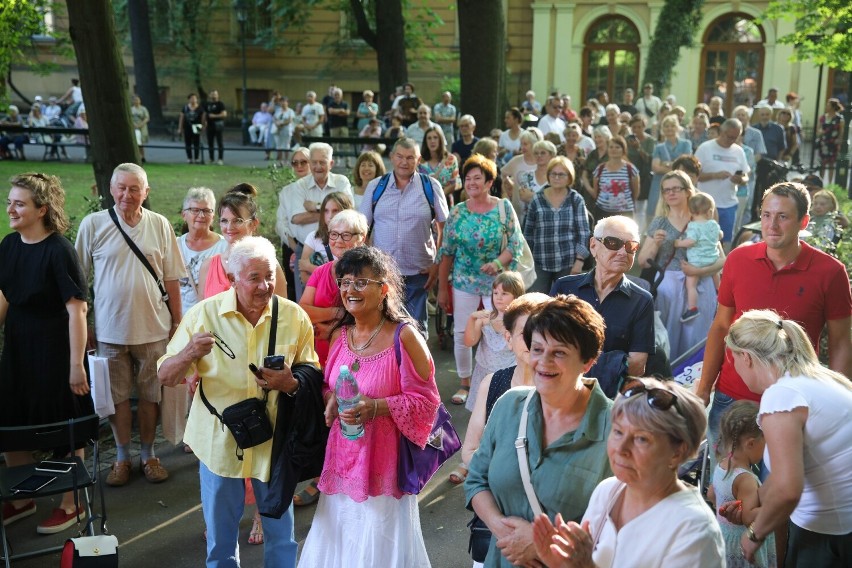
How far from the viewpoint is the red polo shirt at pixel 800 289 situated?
15.8 ft

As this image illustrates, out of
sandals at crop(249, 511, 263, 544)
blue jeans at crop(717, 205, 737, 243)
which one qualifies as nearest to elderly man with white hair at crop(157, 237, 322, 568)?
sandals at crop(249, 511, 263, 544)

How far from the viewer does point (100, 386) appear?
5.34m

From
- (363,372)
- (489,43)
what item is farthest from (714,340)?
(489,43)

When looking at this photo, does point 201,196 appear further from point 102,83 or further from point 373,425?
point 102,83

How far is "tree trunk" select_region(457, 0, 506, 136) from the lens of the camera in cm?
1497

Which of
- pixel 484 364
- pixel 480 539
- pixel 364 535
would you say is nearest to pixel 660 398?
pixel 480 539

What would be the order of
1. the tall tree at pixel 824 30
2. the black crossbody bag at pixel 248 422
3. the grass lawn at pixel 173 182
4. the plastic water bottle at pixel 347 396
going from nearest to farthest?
the plastic water bottle at pixel 347 396 → the black crossbody bag at pixel 248 422 → the grass lawn at pixel 173 182 → the tall tree at pixel 824 30

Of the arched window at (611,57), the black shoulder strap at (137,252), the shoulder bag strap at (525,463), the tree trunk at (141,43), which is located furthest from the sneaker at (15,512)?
the arched window at (611,57)

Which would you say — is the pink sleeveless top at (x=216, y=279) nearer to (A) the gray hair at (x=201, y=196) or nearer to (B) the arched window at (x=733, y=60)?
(A) the gray hair at (x=201, y=196)

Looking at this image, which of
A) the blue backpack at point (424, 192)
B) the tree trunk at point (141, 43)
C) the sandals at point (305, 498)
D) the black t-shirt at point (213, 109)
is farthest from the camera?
the tree trunk at point (141, 43)

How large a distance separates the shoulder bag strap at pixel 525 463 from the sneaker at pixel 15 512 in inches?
154

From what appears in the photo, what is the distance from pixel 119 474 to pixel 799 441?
4531 mm

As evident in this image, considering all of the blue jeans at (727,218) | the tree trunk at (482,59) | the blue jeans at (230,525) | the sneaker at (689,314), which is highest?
the tree trunk at (482,59)

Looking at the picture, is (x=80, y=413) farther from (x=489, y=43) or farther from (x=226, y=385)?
(x=489, y=43)
